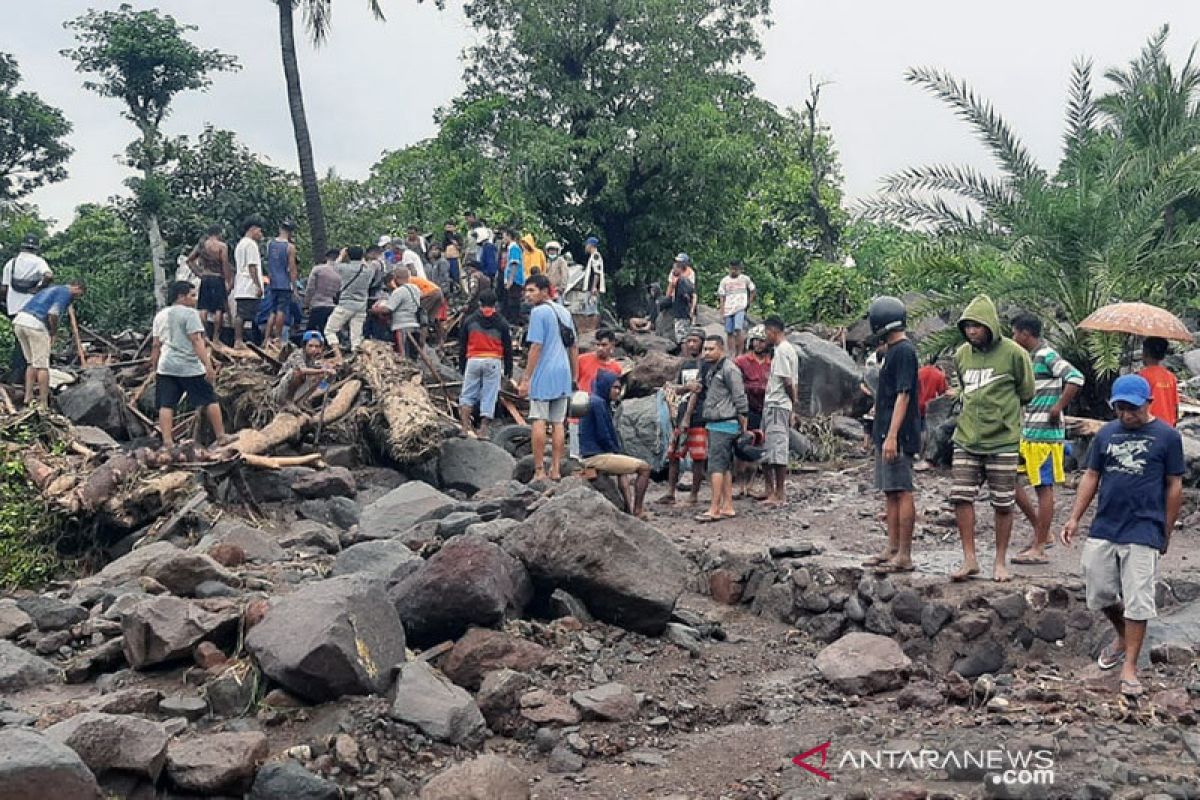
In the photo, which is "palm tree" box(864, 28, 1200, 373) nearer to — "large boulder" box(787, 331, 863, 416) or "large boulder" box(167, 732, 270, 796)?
"large boulder" box(787, 331, 863, 416)

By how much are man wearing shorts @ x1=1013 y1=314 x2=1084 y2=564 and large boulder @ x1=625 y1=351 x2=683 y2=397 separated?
23.9ft

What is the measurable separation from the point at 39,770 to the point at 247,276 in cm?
1055

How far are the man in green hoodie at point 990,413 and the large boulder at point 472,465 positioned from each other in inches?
213

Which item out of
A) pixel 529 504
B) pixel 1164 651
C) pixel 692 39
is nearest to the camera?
pixel 1164 651

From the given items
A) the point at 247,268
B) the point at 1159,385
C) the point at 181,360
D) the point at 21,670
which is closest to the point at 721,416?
the point at 1159,385

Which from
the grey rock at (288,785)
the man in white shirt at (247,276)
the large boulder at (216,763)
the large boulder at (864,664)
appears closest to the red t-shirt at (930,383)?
the large boulder at (864,664)

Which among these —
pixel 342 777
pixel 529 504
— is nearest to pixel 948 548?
pixel 529 504

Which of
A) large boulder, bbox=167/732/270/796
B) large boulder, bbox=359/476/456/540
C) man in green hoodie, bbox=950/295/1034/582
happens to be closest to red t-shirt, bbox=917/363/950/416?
man in green hoodie, bbox=950/295/1034/582

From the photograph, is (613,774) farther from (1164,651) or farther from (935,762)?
(1164,651)

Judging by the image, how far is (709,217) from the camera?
2520cm

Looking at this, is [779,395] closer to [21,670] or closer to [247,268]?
[21,670]

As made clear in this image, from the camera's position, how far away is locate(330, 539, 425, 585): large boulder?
744 centimetres

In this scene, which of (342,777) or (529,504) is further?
(529,504)

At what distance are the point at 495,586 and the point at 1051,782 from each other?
3.05 meters
